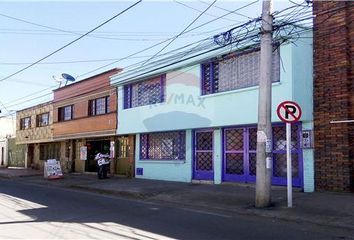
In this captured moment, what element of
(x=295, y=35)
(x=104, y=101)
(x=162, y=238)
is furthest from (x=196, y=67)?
(x=162, y=238)

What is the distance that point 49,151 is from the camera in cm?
3462

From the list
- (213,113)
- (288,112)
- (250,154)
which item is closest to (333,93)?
(288,112)

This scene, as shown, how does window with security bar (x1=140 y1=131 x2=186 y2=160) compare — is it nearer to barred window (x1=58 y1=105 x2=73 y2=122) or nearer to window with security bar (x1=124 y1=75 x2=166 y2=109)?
window with security bar (x1=124 y1=75 x2=166 y2=109)

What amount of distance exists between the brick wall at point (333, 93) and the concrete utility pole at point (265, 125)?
3.09m

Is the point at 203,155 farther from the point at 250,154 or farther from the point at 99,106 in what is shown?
the point at 99,106

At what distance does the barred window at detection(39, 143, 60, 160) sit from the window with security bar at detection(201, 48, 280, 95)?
58.1 feet

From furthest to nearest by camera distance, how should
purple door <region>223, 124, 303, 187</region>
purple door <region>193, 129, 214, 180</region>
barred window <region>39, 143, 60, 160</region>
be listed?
1. barred window <region>39, 143, 60, 160</region>
2. purple door <region>193, 129, 214, 180</region>
3. purple door <region>223, 124, 303, 187</region>

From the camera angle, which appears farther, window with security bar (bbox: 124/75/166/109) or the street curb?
window with security bar (bbox: 124/75/166/109)

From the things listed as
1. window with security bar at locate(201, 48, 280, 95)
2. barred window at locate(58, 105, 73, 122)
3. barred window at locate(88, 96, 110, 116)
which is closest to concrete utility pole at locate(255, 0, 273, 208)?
window with security bar at locate(201, 48, 280, 95)

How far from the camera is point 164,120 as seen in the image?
20.5 meters

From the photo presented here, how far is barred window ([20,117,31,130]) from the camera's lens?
125 ft

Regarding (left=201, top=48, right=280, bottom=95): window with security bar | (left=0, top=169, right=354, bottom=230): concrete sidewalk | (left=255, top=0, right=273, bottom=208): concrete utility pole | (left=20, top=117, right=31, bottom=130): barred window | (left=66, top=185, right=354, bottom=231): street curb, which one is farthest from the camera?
(left=20, top=117, right=31, bottom=130): barred window

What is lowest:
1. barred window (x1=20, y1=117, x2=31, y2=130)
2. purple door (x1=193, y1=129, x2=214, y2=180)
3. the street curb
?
the street curb

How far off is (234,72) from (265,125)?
18.5 feet
